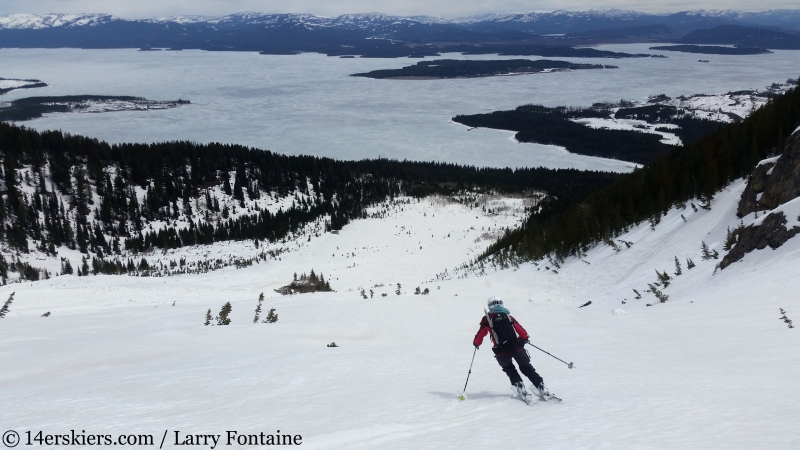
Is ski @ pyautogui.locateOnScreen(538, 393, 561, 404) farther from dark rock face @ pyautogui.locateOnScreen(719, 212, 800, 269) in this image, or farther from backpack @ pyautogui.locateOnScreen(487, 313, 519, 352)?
dark rock face @ pyautogui.locateOnScreen(719, 212, 800, 269)

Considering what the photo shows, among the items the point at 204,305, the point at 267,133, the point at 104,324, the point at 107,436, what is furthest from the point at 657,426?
the point at 267,133

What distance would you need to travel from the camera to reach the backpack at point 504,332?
21.7ft

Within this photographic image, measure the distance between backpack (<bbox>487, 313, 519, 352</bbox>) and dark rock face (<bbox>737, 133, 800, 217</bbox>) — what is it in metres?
14.1

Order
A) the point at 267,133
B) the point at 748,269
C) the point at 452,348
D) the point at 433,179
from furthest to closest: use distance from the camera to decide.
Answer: the point at 267,133 < the point at 433,179 < the point at 748,269 < the point at 452,348

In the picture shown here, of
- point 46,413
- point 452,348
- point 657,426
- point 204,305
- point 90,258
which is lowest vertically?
point 90,258

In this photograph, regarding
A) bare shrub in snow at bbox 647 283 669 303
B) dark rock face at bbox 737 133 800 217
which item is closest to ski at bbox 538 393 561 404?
bare shrub in snow at bbox 647 283 669 303

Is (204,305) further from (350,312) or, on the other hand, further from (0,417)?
(0,417)

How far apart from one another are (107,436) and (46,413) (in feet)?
4.15

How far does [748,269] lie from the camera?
1399 cm

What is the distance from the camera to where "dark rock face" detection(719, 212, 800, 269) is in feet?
45.6

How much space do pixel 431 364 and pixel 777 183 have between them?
1456 cm

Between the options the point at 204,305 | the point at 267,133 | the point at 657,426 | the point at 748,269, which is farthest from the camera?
the point at 267,133

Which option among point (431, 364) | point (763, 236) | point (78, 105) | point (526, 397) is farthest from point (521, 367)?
point (78, 105)

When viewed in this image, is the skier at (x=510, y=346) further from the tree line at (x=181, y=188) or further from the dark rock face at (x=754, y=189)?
the tree line at (x=181, y=188)
